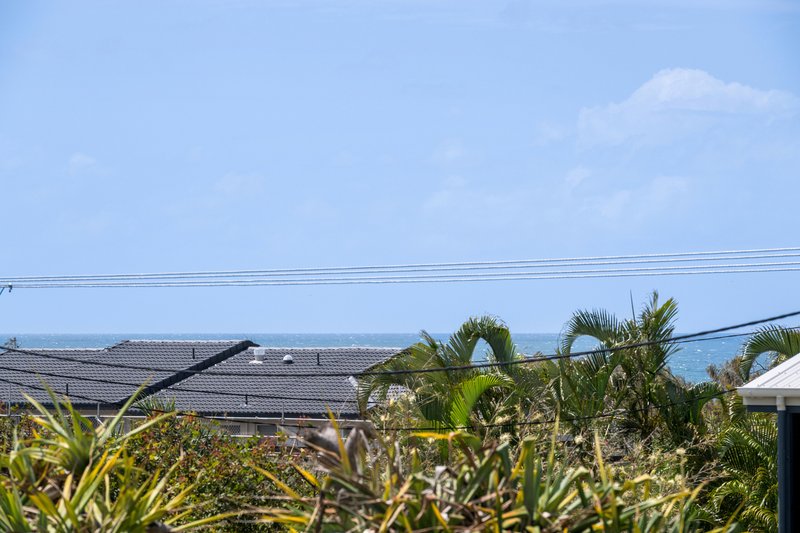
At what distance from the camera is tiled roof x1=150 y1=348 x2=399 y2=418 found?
27.7 meters

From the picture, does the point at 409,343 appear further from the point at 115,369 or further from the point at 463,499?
the point at 463,499

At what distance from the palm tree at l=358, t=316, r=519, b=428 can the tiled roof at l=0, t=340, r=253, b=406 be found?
53.4ft

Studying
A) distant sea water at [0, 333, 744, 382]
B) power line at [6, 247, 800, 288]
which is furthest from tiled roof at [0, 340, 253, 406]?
distant sea water at [0, 333, 744, 382]

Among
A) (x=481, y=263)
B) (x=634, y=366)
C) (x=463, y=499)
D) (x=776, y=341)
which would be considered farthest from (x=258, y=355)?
(x=463, y=499)

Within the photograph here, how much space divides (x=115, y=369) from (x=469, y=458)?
30986 mm

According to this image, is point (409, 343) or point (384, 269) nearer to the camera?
point (384, 269)

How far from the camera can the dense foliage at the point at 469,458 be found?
4887 mm

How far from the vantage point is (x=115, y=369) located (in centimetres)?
3403

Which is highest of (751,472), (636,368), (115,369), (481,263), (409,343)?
(481,263)

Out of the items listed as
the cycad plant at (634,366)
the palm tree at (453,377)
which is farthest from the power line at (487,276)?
the palm tree at (453,377)

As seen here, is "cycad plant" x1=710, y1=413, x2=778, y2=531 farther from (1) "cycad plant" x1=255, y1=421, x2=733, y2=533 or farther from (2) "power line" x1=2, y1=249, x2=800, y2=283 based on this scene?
(1) "cycad plant" x1=255, y1=421, x2=733, y2=533

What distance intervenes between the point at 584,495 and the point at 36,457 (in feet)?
9.94

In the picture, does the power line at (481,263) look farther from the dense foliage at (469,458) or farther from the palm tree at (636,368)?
the palm tree at (636,368)

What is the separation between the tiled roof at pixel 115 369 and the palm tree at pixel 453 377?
53.4 feet
